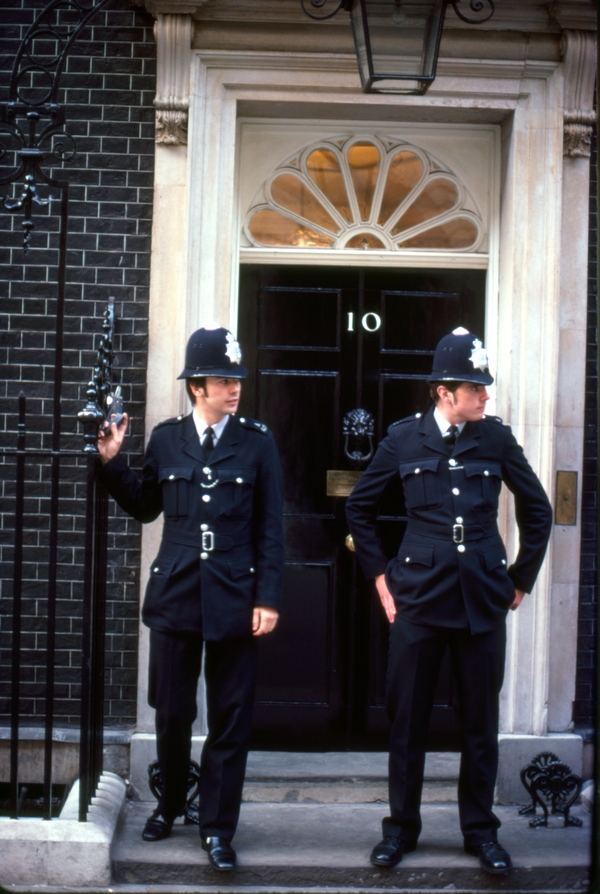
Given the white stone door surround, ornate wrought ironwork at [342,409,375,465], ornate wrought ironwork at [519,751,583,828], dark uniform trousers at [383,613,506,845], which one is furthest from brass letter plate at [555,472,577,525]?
dark uniform trousers at [383,613,506,845]

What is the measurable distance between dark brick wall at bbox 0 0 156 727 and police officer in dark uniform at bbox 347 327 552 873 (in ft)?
5.65

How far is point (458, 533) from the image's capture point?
421cm

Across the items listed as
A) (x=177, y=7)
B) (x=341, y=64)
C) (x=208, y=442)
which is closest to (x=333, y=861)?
(x=208, y=442)

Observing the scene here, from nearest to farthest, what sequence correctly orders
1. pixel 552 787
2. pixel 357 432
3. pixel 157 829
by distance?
pixel 157 829 → pixel 552 787 → pixel 357 432

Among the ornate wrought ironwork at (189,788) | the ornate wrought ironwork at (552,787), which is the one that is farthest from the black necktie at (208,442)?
the ornate wrought ironwork at (552,787)

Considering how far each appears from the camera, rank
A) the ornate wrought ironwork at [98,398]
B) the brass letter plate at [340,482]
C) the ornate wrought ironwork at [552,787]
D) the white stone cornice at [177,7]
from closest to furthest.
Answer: the ornate wrought ironwork at [98,398] → the ornate wrought ironwork at [552,787] → the white stone cornice at [177,7] → the brass letter plate at [340,482]

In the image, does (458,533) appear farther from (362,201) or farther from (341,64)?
(341,64)

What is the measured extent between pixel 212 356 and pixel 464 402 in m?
1.08

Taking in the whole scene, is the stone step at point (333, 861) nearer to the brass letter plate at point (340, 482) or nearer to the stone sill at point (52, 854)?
the stone sill at point (52, 854)

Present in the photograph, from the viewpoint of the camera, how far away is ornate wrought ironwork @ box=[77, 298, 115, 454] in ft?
13.5

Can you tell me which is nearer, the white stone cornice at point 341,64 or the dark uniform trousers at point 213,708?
the dark uniform trousers at point 213,708

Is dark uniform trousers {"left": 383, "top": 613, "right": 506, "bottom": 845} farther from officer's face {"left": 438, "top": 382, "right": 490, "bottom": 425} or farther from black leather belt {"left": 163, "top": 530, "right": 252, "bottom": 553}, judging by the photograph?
officer's face {"left": 438, "top": 382, "right": 490, "bottom": 425}

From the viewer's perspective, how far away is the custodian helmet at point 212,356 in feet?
13.9

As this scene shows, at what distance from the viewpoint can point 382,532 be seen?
18.9 feet
